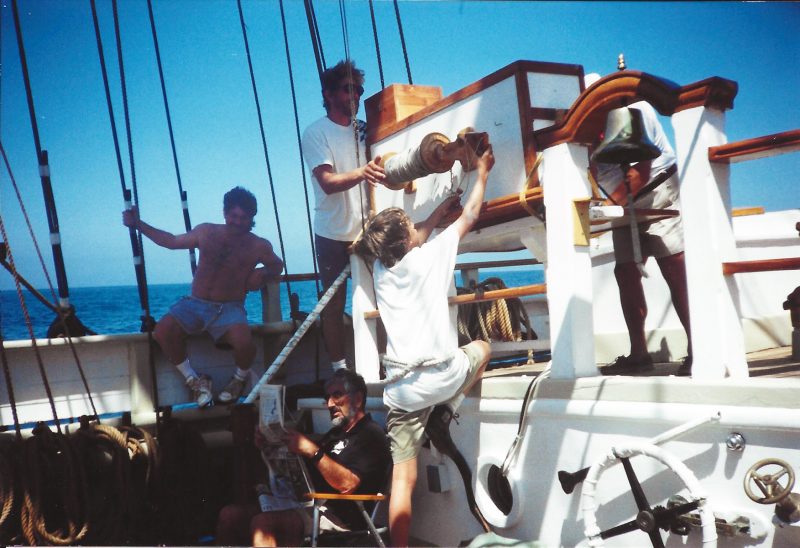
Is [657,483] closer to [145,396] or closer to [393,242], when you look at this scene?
[393,242]

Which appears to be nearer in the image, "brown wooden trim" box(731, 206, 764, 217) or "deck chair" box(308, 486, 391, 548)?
"deck chair" box(308, 486, 391, 548)

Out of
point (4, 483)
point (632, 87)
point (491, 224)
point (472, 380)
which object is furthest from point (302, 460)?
point (632, 87)

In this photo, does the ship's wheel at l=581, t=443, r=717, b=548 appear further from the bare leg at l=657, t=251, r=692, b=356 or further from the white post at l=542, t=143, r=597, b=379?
the bare leg at l=657, t=251, r=692, b=356

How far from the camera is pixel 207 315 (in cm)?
522

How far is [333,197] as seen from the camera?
4973 mm

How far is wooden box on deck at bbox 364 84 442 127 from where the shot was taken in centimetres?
474

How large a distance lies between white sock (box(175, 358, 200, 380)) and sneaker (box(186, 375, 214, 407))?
0.02m

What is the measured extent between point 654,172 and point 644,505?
2000 millimetres

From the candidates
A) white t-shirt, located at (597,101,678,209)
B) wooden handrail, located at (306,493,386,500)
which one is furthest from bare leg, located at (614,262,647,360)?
wooden handrail, located at (306,493,386,500)

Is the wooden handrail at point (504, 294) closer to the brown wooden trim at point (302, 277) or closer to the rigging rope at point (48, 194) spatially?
the brown wooden trim at point (302, 277)

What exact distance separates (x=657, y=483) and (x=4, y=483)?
3.47 metres

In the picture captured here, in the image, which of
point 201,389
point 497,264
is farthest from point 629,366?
point 201,389

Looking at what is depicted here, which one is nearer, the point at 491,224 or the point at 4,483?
the point at 491,224

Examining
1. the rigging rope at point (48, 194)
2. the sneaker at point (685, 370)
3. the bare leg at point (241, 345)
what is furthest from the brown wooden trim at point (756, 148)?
the rigging rope at point (48, 194)
